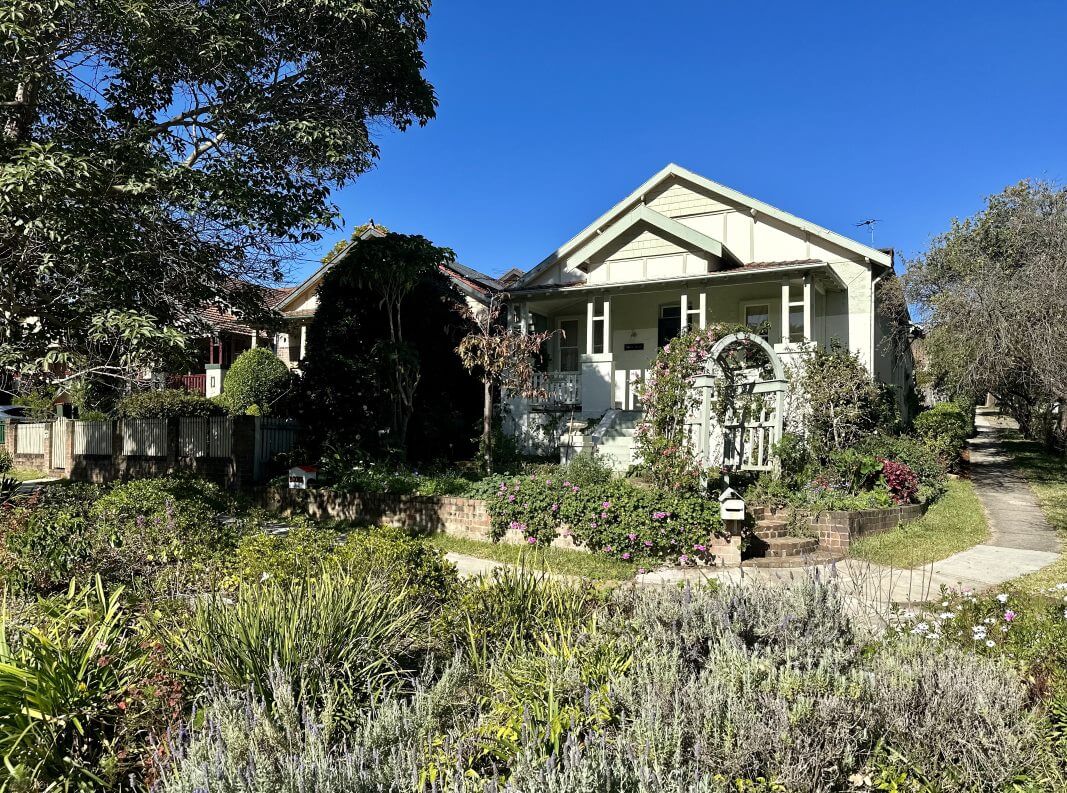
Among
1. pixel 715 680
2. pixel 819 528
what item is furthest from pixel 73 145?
pixel 819 528

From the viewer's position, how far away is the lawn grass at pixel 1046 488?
726cm

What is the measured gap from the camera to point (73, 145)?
28.1ft

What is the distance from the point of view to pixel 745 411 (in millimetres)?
11141

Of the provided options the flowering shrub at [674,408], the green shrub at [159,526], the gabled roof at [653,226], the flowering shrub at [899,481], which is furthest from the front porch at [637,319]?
the green shrub at [159,526]

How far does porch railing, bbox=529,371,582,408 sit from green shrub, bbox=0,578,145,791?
13.0 metres

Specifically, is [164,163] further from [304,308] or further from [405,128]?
[304,308]

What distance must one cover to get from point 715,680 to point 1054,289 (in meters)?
14.2

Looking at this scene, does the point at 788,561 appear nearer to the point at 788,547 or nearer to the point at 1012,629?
the point at 788,547

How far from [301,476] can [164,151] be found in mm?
5843

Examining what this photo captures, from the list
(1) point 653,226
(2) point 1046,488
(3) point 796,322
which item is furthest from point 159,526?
(2) point 1046,488

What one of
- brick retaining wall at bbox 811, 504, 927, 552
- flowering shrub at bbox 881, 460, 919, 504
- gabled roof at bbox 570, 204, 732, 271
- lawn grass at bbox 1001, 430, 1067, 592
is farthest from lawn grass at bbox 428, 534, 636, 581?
gabled roof at bbox 570, 204, 732, 271

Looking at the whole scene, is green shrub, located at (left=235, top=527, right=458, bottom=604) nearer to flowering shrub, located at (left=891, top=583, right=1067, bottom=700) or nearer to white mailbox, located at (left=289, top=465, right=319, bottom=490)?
flowering shrub, located at (left=891, top=583, right=1067, bottom=700)

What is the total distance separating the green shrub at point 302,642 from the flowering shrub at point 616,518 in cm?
475

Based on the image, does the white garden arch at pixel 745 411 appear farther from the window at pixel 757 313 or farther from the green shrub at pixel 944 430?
the green shrub at pixel 944 430
